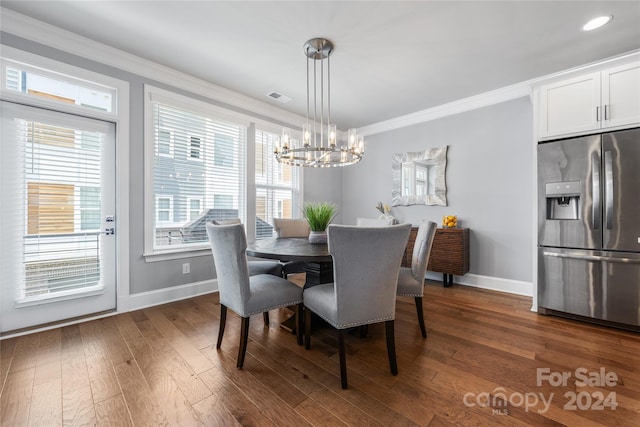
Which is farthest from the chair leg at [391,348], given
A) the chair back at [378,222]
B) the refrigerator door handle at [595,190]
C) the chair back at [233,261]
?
the refrigerator door handle at [595,190]

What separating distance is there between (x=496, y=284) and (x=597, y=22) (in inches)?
111

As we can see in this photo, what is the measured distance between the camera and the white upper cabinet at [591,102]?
233 centimetres

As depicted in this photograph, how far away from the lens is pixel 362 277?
5.19ft

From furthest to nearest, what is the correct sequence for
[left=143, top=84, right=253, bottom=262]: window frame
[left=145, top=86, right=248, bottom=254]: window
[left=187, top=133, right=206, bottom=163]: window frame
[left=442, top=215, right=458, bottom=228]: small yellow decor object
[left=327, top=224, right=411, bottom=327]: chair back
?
[left=442, top=215, right=458, bottom=228]: small yellow decor object < [left=187, top=133, right=206, bottom=163]: window frame < [left=145, top=86, right=248, bottom=254]: window < [left=143, top=84, right=253, bottom=262]: window frame < [left=327, top=224, right=411, bottom=327]: chair back

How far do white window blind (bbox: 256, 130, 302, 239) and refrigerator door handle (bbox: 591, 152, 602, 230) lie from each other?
3.49 meters

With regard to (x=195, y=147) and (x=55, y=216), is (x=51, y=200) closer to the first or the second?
(x=55, y=216)

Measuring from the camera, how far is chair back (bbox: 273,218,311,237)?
3.23 m

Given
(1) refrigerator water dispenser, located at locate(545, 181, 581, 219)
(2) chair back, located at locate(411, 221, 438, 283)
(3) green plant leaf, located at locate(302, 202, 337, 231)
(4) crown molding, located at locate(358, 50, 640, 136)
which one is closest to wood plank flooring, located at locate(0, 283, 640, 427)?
(2) chair back, located at locate(411, 221, 438, 283)

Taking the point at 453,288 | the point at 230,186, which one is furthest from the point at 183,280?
the point at 453,288

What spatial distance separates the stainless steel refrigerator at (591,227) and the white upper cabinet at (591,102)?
12 cm

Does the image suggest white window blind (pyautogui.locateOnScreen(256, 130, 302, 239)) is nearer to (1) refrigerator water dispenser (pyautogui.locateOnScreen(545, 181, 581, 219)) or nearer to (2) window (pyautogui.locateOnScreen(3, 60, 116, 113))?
(2) window (pyautogui.locateOnScreen(3, 60, 116, 113))

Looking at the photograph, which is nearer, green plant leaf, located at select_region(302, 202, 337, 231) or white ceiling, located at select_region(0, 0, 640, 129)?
white ceiling, located at select_region(0, 0, 640, 129)

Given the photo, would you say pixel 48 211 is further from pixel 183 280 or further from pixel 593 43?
pixel 593 43

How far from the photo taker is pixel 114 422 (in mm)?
1313
